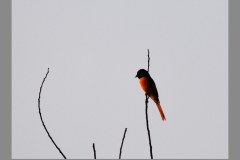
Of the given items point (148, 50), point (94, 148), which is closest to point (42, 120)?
point (94, 148)

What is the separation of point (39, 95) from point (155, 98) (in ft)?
18.6

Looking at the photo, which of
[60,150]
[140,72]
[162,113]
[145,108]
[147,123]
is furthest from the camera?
[140,72]

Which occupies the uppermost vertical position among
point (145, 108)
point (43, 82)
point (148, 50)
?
point (148, 50)

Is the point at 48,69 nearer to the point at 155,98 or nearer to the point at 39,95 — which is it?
the point at 39,95

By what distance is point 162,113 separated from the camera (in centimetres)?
767

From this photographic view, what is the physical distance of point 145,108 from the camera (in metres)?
2.68

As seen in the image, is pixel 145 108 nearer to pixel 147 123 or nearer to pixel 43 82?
pixel 147 123

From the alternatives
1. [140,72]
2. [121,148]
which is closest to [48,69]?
[121,148]

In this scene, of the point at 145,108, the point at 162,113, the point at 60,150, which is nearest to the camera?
the point at 60,150

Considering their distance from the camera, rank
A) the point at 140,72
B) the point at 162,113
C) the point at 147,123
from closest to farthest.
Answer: the point at 147,123, the point at 162,113, the point at 140,72

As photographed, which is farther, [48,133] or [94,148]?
[48,133]

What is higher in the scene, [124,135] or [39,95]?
[39,95]

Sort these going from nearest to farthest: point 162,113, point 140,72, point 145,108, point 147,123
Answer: point 147,123
point 145,108
point 162,113
point 140,72

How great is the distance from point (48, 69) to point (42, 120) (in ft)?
1.20
